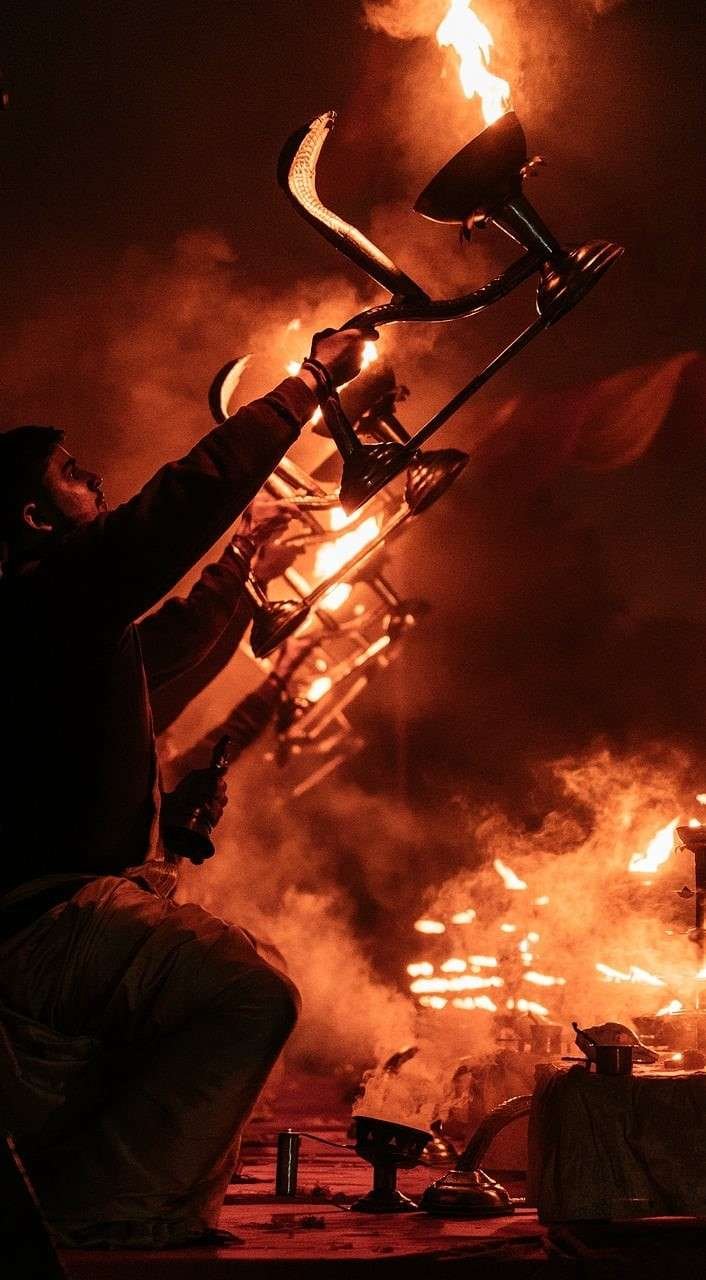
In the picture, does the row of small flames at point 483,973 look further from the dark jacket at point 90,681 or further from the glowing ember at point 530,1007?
the dark jacket at point 90,681

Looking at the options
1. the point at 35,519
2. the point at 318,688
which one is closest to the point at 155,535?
the point at 35,519

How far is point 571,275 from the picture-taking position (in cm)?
418

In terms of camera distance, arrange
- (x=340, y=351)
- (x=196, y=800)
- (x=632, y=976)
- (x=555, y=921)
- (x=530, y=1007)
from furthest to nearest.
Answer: (x=555, y=921)
(x=530, y=1007)
(x=632, y=976)
(x=196, y=800)
(x=340, y=351)

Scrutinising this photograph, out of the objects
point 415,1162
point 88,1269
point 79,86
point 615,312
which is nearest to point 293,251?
point 79,86

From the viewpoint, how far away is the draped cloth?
2635 millimetres

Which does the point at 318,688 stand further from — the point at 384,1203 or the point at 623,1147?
the point at 623,1147

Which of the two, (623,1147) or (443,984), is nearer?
(623,1147)

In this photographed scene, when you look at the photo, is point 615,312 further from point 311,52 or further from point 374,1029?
point 374,1029

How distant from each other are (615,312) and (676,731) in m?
2.51

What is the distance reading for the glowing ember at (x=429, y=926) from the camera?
21.9 feet

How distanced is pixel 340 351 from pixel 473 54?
7.54 ft

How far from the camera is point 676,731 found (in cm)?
677

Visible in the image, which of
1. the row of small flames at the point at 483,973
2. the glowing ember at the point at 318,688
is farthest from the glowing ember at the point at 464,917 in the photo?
the glowing ember at the point at 318,688

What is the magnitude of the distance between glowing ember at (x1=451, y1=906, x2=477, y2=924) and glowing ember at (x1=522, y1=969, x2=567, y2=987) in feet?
1.41
